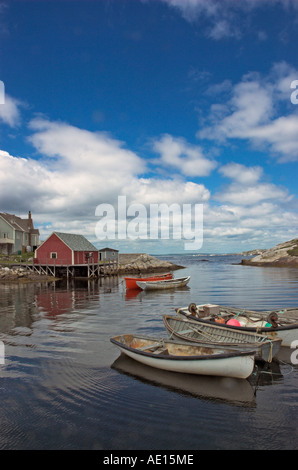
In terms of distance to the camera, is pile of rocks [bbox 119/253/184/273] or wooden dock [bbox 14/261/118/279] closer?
wooden dock [bbox 14/261/118/279]

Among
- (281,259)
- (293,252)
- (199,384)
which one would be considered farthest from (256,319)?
(293,252)

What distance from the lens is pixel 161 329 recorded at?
18.3m

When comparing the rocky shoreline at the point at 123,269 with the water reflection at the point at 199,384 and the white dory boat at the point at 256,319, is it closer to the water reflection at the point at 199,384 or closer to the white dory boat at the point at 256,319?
the white dory boat at the point at 256,319

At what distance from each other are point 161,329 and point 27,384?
30.2ft

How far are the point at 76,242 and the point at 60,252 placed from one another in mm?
4151

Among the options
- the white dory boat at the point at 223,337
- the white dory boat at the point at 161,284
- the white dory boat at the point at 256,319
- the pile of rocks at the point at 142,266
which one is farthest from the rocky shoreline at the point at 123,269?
the white dory boat at the point at 223,337

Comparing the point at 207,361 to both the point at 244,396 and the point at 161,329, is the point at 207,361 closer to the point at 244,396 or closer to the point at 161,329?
the point at 244,396

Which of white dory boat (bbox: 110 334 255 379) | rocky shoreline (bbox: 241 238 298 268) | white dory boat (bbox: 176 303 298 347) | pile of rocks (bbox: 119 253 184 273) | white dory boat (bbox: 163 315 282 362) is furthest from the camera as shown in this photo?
rocky shoreline (bbox: 241 238 298 268)

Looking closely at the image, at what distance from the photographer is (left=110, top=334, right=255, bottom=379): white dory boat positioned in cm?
997

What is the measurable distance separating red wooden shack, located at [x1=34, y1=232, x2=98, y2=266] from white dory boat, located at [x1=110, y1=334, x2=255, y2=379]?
43379 millimetres

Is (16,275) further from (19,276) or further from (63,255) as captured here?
(63,255)

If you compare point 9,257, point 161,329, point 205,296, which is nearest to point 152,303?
point 205,296

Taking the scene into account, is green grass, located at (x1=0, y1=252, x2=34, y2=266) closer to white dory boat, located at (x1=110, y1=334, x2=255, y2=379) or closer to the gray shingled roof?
the gray shingled roof

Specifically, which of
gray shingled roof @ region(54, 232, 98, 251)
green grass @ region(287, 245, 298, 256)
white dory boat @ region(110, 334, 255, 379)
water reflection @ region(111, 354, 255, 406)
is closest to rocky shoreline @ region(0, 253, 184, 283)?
gray shingled roof @ region(54, 232, 98, 251)
